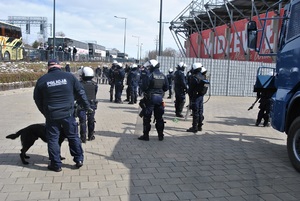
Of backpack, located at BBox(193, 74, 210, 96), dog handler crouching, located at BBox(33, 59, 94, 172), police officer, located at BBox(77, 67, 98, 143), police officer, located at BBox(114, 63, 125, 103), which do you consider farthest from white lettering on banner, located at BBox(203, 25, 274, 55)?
dog handler crouching, located at BBox(33, 59, 94, 172)

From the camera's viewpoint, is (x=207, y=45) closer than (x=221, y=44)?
No

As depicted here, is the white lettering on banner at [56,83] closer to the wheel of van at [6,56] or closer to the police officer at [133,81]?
the police officer at [133,81]

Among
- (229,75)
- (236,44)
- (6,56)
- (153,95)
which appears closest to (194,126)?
(153,95)

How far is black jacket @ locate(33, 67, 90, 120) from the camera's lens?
4.72 metres

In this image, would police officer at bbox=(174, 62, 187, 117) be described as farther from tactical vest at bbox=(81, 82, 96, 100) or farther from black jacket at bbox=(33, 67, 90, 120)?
black jacket at bbox=(33, 67, 90, 120)

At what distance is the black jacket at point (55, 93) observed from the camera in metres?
Result: 4.72

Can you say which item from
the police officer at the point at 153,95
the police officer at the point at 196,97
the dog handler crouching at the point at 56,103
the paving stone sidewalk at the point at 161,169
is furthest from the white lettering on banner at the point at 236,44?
the dog handler crouching at the point at 56,103

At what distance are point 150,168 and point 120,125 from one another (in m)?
3.82

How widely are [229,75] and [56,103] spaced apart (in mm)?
14732

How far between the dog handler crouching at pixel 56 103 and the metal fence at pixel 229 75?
515 inches

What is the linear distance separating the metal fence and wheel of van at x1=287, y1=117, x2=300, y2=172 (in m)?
12.6

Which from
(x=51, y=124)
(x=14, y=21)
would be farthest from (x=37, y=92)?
(x=14, y=21)

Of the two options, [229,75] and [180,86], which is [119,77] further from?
[229,75]

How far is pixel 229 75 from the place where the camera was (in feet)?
59.7
